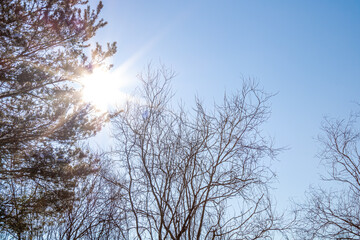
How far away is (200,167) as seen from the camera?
18.2 feet

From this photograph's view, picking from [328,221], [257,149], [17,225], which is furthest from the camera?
[328,221]

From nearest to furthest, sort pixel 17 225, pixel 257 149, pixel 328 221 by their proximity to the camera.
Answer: pixel 257 149 → pixel 17 225 → pixel 328 221

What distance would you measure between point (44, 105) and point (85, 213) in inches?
146

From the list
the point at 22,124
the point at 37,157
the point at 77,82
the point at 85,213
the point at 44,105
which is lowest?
the point at 85,213

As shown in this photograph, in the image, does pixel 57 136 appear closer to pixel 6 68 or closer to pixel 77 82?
pixel 77 82

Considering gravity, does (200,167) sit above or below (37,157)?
below

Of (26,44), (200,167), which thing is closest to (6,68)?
(26,44)

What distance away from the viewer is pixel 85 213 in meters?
8.51

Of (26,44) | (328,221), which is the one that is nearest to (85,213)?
(26,44)

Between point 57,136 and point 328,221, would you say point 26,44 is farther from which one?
point 328,221

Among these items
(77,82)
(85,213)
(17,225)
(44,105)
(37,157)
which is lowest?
(17,225)

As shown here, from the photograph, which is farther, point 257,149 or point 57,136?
point 57,136

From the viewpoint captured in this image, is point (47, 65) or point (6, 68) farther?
point (47, 65)

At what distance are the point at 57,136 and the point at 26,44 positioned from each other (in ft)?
9.51
